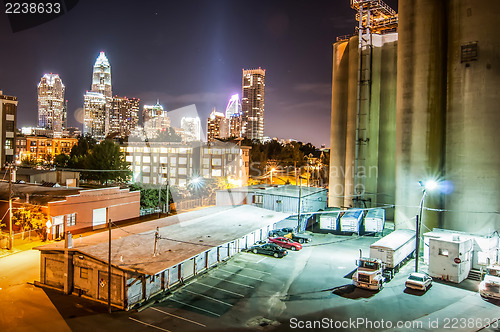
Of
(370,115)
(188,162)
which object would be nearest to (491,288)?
(370,115)

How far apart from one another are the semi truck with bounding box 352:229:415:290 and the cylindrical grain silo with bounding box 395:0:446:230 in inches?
190

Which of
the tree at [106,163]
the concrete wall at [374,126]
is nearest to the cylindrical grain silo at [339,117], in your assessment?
the concrete wall at [374,126]

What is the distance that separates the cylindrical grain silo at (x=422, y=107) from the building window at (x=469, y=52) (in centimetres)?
202

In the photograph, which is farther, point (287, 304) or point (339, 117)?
point (339, 117)

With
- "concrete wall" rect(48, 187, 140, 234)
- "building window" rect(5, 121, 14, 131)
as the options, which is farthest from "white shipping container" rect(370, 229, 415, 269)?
"building window" rect(5, 121, 14, 131)

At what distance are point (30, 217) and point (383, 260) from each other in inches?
1212

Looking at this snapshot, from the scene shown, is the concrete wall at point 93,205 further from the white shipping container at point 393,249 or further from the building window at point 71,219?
the white shipping container at point 393,249

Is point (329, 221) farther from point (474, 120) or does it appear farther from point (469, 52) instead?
point (469, 52)

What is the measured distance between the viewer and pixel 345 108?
158 feet

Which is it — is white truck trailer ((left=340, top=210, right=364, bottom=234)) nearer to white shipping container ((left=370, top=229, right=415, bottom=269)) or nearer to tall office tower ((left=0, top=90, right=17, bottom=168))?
white shipping container ((left=370, top=229, right=415, bottom=269))

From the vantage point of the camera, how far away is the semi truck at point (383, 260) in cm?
2145

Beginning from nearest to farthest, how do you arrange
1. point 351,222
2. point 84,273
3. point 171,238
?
point 84,273, point 171,238, point 351,222

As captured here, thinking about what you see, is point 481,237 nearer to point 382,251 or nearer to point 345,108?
point 382,251

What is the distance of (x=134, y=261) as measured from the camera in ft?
63.2
